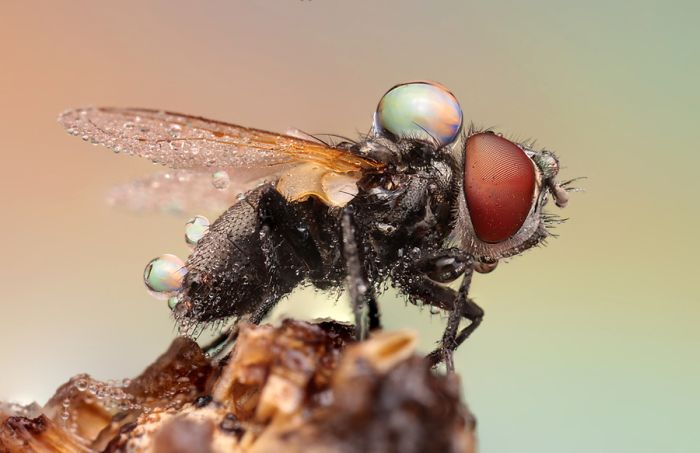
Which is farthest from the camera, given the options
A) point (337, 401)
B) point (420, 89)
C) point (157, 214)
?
point (157, 214)

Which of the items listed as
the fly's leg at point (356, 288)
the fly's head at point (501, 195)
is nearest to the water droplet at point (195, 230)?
the fly's leg at point (356, 288)

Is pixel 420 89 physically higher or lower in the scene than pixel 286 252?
higher

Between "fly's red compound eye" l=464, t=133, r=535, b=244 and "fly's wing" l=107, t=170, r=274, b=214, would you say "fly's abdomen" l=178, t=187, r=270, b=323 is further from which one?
"fly's red compound eye" l=464, t=133, r=535, b=244

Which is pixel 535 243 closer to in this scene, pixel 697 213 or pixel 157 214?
pixel 157 214

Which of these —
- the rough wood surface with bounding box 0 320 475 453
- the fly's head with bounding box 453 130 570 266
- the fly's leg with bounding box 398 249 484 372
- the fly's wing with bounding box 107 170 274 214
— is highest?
the fly's head with bounding box 453 130 570 266

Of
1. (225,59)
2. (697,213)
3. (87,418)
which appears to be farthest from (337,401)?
(697,213)

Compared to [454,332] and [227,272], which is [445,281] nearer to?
[454,332]

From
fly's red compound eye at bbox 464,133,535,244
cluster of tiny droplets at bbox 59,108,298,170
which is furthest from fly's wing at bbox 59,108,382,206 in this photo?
fly's red compound eye at bbox 464,133,535,244
